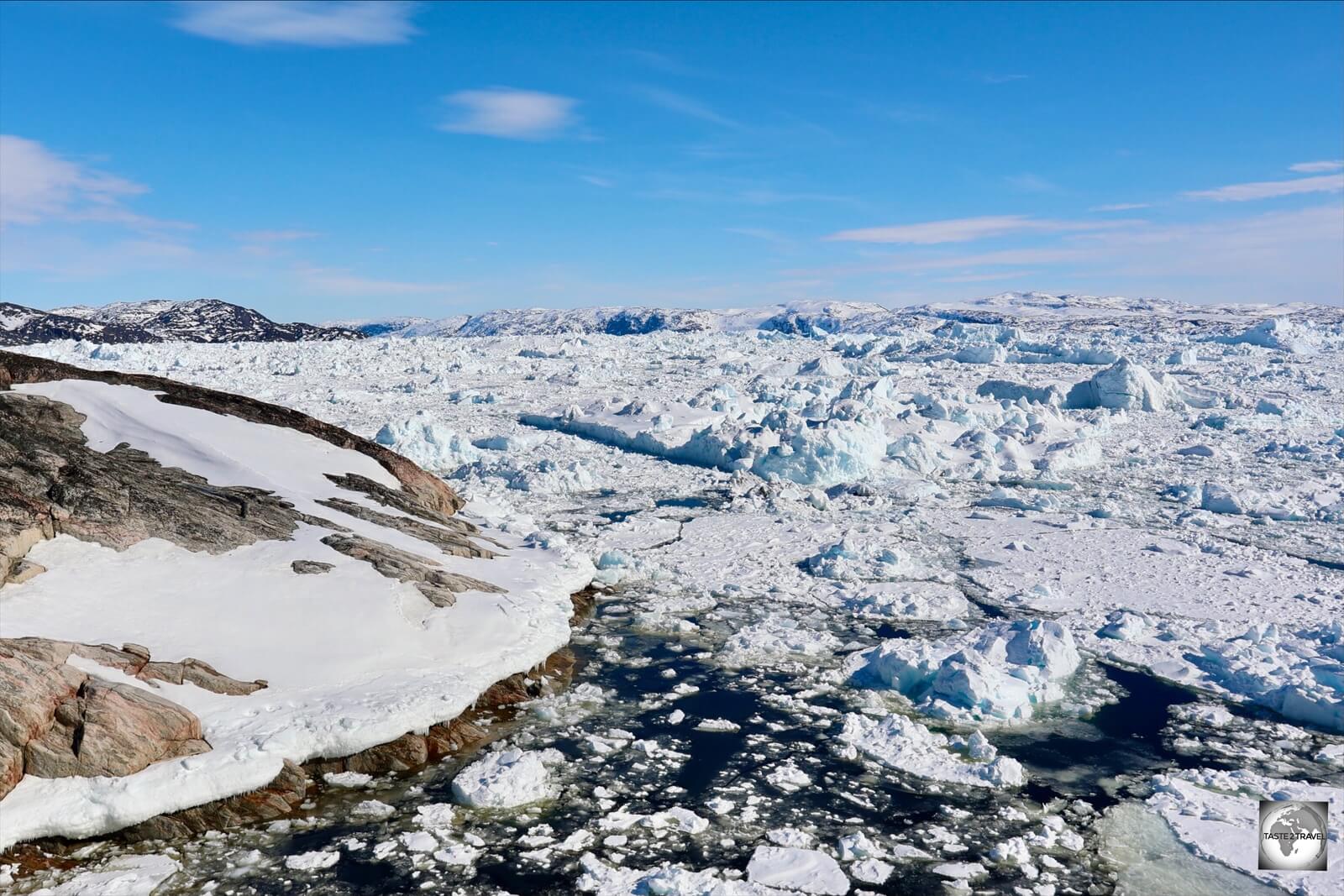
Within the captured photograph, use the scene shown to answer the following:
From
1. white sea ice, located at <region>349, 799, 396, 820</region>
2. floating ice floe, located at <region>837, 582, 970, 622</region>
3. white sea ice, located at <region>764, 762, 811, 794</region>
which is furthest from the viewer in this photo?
floating ice floe, located at <region>837, 582, 970, 622</region>

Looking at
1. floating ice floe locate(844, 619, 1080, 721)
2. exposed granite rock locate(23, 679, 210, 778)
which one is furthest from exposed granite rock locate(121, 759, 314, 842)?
floating ice floe locate(844, 619, 1080, 721)

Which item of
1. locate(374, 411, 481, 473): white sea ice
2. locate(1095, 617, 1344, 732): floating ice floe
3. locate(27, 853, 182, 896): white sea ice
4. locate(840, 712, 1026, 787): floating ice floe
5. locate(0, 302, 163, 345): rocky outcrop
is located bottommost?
locate(27, 853, 182, 896): white sea ice

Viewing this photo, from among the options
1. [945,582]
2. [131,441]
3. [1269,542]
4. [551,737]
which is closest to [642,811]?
[551,737]

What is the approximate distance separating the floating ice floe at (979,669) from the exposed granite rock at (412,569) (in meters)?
4.93

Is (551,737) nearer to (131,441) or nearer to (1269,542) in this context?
(131,441)

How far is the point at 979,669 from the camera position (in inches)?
379

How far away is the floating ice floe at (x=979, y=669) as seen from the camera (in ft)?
31.0

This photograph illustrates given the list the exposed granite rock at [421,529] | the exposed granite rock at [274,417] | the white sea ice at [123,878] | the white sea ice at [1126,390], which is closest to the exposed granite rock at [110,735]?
the white sea ice at [123,878]

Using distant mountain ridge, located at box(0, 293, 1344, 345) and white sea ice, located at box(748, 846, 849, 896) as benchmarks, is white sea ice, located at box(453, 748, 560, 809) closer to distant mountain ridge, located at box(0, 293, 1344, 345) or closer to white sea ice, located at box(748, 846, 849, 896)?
white sea ice, located at box(748, 846, 849, 896)

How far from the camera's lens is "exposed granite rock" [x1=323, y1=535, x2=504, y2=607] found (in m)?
10.6

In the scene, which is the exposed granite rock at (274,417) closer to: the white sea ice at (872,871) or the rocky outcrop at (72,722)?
the rocky outcrop at (72,722)

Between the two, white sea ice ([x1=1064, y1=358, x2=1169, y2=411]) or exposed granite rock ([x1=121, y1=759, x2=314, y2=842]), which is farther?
white sea ice ([x1=1064, y1=358, x2=1169, y2=411])

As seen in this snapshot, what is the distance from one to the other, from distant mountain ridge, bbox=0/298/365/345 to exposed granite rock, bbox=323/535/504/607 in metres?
72.9

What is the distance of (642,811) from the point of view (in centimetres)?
743
